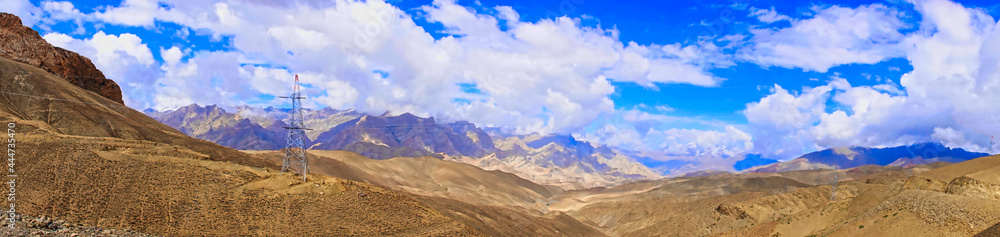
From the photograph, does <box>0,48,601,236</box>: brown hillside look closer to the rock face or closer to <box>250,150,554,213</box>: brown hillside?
the rock face

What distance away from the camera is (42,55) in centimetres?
9519

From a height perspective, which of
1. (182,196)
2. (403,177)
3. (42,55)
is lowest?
(182,196)

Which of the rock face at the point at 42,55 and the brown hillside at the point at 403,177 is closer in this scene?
the rock face at the point at 42,55

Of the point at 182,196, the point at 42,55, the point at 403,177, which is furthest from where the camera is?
the point at 403,177

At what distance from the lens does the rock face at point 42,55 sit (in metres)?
91.5

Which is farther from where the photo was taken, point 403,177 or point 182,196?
point 403,177

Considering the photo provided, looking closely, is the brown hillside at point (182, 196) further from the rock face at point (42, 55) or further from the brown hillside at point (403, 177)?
the brown hillside at point (403, 177)

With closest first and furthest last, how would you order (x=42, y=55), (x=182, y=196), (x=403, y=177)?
(x=182, y=196) < (x=42, y=55) < (x=403, y=177)

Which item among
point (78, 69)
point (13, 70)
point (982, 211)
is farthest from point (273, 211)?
point (78, 69)

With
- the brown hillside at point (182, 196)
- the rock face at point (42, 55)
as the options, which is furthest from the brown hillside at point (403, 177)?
the brown hillside at point (182, 196)

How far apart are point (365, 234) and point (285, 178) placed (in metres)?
10.6

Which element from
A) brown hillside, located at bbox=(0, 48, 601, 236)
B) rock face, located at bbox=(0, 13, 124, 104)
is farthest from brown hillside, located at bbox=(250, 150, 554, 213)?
brown hillside, located at bbox=(0, 48, 601, 236)

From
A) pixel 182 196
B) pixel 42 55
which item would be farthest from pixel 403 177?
pixel 182 196

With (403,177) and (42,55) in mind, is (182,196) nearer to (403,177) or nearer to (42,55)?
(42,55)
